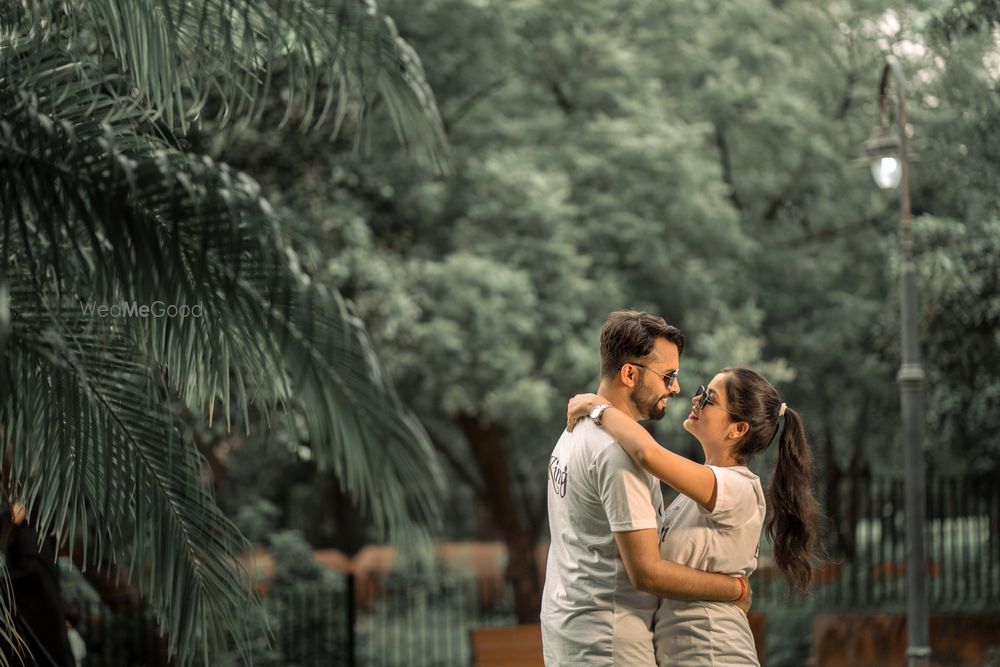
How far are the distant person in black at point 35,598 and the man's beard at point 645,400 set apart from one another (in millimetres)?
3408

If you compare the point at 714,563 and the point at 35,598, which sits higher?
the point at 714,563

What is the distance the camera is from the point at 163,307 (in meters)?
4.09

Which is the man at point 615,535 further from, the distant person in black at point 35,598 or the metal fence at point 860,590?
the metal fence at point 860,590

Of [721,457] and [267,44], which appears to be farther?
[267,44]

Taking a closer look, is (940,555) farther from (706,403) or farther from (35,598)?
(706,403)

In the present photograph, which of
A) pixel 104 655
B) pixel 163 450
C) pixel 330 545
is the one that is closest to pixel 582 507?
pixel 163 450

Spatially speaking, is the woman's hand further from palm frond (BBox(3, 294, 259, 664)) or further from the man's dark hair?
palm frond (BBox(3, 294, 259, 664))

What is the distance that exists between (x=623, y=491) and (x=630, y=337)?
479 mm

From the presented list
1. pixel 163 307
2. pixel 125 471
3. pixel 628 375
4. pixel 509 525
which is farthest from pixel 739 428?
pixel 509 525

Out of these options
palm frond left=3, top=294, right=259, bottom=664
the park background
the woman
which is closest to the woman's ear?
the woman

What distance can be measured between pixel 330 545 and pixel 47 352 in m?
27.0

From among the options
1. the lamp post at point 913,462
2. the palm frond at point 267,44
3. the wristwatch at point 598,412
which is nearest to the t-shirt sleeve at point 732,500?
the wristwatch at point 598,412

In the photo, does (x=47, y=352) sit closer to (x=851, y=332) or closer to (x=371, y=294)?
(x=371, y=294)

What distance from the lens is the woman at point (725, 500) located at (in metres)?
3.77
